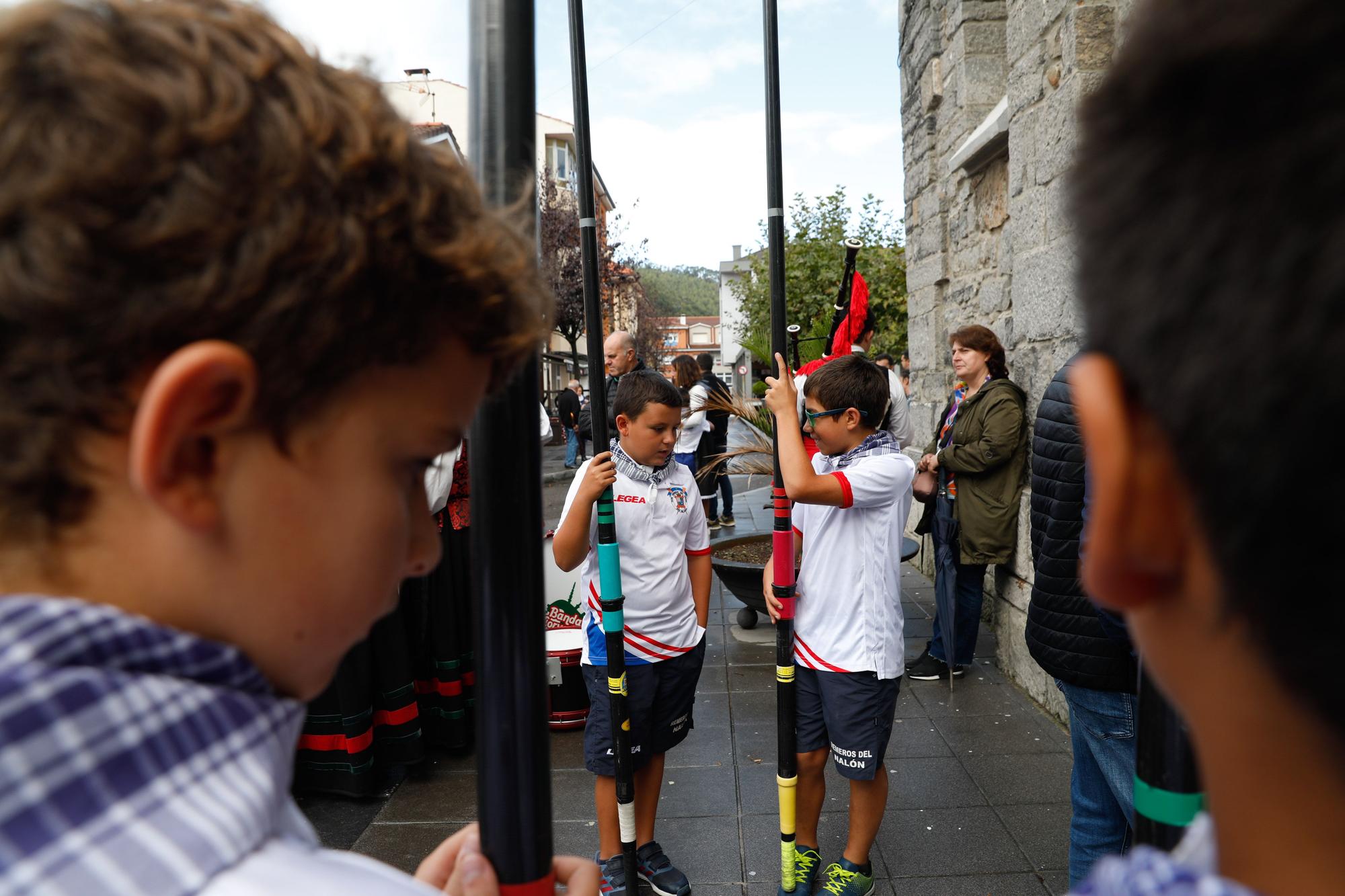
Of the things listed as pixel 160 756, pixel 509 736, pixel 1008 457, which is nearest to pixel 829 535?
pixel 1008 457

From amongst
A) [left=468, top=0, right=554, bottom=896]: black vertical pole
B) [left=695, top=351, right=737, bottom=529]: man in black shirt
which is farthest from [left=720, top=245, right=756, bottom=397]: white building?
[left=468, top=0, right=554, bottom=896]: black vertical pole

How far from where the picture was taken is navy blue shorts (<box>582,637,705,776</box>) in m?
3.03

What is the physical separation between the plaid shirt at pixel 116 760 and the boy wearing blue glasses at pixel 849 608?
7.58 feet

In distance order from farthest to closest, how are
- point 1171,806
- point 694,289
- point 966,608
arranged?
1. point 694,289
2. point 966,608
3. point 1171,806

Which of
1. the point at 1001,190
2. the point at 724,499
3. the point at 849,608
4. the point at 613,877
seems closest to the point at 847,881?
the point at 613,877

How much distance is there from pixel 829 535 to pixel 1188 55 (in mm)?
2695

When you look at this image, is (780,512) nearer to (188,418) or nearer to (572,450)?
(188,418)

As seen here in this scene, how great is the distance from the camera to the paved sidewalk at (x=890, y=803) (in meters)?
3.21

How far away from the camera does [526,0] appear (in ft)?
2.46

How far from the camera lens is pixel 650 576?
318 cm

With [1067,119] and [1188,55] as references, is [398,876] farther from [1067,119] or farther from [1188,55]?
[1067,119]

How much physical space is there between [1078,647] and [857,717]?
0.77 metres

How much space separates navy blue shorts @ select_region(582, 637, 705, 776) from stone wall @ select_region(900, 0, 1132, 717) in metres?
1.79

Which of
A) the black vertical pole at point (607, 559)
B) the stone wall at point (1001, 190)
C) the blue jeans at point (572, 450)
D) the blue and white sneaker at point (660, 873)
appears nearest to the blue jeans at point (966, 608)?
the stone wall at point (1001, 190)
